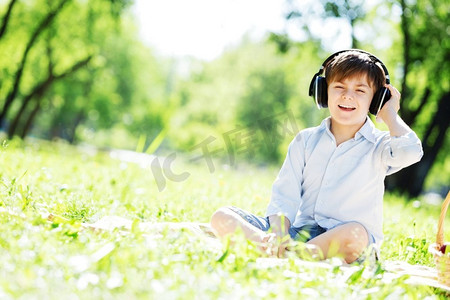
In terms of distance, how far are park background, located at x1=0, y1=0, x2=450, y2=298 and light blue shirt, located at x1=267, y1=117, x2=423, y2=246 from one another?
67 centimetres

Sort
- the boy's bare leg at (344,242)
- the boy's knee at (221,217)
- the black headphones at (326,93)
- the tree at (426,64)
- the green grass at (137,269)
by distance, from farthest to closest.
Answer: the tree at (426,64)
the black headphones at (326,93)
the boy's knee at (221,217)
the boy's bare leg at (344,242)
the green grass at (137,269)

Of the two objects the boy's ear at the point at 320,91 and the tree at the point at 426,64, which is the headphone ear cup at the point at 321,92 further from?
the tree at the point at 426,64

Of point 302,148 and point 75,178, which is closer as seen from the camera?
point 302,148

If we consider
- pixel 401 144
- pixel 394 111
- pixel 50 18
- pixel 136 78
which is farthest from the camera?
pixel 136 78

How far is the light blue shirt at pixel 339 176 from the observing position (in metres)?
3.12

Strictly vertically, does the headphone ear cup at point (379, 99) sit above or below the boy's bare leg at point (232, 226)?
above

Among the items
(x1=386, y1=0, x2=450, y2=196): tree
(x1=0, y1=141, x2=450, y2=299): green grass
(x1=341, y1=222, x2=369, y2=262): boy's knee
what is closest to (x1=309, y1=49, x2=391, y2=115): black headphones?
(x1=341, y1=222, x2=369, y2=262): boy's knee

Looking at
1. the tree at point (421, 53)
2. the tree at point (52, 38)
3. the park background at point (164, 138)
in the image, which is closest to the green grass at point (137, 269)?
the park background at point (164, 138)

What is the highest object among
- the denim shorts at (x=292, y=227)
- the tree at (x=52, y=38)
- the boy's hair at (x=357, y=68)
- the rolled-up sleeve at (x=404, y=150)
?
the tree at (x=52, y=38)

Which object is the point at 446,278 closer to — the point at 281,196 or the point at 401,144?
the point at 401,144

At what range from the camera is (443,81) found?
41.7 feet

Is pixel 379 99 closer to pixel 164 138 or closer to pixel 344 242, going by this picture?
pixel 344 242

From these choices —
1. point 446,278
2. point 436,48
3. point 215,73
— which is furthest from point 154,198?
point 215,73

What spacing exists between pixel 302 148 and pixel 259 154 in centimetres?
2999
